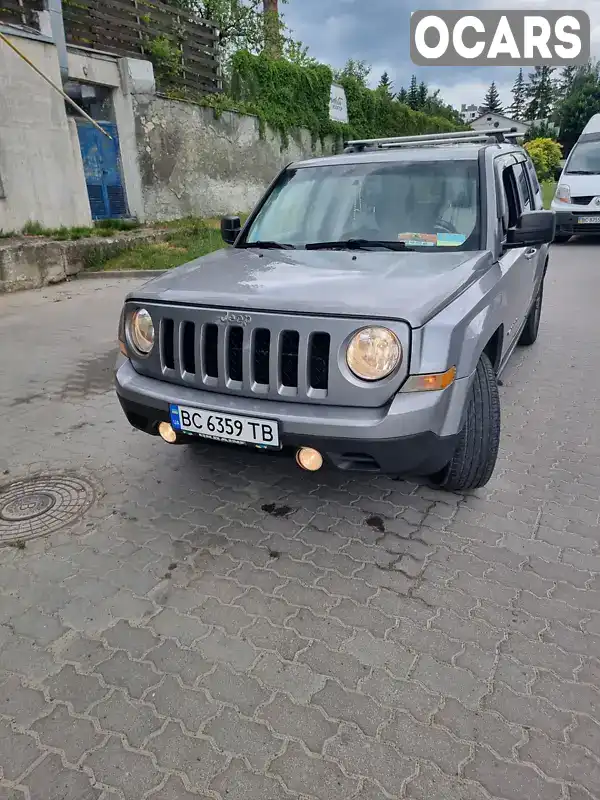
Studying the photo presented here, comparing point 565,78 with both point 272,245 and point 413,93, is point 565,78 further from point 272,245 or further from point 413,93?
point 272,245

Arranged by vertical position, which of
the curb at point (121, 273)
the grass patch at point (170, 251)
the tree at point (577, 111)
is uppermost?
the tree at point (577, 111)

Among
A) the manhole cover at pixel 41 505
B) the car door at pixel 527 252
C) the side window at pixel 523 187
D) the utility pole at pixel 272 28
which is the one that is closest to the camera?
the manhole cover at pixel 41 505

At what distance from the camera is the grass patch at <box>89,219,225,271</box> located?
10.6 meters

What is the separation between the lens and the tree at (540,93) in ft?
281

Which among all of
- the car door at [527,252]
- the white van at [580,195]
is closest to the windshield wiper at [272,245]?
the car door at [527,252]

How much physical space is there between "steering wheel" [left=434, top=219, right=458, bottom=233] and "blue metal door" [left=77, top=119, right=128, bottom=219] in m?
10.6

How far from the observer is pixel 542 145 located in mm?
32906

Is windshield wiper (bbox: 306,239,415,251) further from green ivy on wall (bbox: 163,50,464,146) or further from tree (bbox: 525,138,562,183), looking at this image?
tree (bbox: 525,138,562,183)

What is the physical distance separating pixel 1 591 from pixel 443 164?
11.3ft

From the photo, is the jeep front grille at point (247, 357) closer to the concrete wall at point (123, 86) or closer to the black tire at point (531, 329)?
the black tire at point (531, 329)

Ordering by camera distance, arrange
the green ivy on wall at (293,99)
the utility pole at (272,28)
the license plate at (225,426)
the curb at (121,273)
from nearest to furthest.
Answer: the license plate at (225,426) → the curb at (121,273) → the green ivy on wall at (293,99) → the utility pole at (272,28)

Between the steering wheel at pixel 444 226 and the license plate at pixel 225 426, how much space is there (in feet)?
5.46

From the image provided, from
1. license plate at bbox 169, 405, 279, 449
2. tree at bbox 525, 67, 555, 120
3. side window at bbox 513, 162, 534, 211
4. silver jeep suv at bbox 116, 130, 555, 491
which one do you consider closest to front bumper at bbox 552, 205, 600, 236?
side window at bbox 513, 162, 534, 211

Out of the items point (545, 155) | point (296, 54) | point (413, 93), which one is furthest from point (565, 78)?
point (296, 54)
